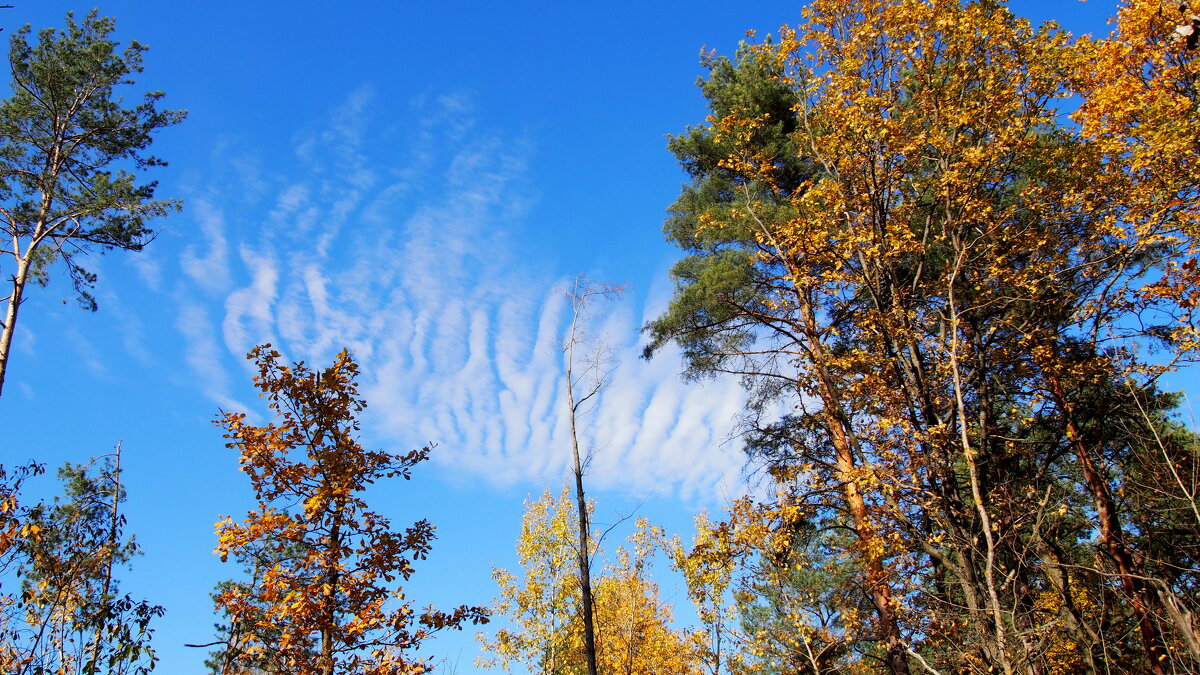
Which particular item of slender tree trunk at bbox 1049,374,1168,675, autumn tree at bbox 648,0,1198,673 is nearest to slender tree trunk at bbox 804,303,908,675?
autumn tree at bbox 648,0,1198,673

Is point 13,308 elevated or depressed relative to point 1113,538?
elevated

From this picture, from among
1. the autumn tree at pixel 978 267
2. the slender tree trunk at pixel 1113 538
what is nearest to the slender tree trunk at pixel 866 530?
the autumn tree at pixel 978 267

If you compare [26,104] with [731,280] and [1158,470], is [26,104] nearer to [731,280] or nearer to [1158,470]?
[731,280]

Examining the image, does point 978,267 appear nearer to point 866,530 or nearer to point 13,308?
point 866,530

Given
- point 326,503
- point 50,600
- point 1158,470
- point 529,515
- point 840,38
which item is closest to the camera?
point 50,600

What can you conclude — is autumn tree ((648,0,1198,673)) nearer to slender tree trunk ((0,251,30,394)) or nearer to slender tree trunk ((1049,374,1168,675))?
slender tree trunk ((1049,374,1168,675))

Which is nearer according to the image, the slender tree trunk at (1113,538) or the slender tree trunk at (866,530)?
the slender tree trunk at (1113,538)

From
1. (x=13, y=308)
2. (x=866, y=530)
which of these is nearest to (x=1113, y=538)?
(x=866, y=530)

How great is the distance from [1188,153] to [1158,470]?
3.78 metres

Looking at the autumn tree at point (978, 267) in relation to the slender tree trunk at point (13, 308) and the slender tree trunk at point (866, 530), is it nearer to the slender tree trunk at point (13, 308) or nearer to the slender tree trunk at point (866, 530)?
the slender tree trunk at point (866, 530)

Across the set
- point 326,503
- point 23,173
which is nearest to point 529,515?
point 326,503

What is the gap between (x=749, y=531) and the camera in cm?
913

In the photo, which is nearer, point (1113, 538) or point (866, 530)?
point (1113, 538)

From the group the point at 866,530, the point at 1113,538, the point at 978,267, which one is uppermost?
the point at 978,267
